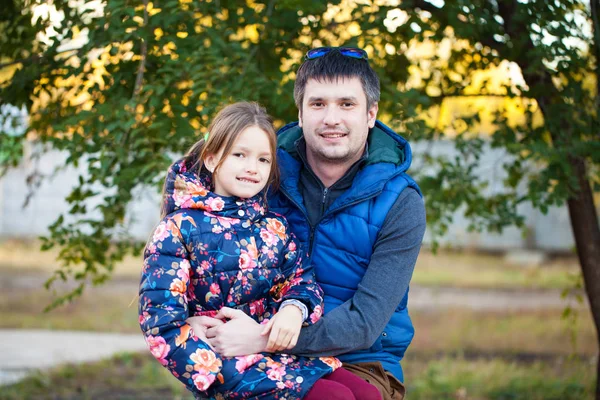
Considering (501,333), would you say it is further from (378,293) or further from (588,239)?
(378,293)

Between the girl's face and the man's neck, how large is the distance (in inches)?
12.3

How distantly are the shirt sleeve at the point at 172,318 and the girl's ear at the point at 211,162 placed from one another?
294 mm

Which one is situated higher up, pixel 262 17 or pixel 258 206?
pixel 262 17

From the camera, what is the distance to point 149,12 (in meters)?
3.43

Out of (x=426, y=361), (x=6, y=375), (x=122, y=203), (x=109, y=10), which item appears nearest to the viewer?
(x=109, y=10)

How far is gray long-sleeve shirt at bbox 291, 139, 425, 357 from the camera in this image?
2363mm

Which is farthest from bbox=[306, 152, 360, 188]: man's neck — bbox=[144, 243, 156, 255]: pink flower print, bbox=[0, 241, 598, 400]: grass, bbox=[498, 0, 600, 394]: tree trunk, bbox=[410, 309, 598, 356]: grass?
bbox=[410, 309, 598, 356]: grass

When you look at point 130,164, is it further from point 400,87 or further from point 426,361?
point 426,361

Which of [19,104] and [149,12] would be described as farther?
[19,104]

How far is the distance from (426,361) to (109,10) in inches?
157

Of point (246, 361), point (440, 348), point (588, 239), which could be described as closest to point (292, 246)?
point (246, 361)

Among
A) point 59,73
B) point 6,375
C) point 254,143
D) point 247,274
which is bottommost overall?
point 6,375

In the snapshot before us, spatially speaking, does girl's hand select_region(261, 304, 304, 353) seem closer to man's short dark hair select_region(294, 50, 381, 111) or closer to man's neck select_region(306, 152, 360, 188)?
man's neck select_region(306, 152, 360, 188)

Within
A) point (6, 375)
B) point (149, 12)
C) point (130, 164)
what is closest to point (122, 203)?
point (130, 164)
